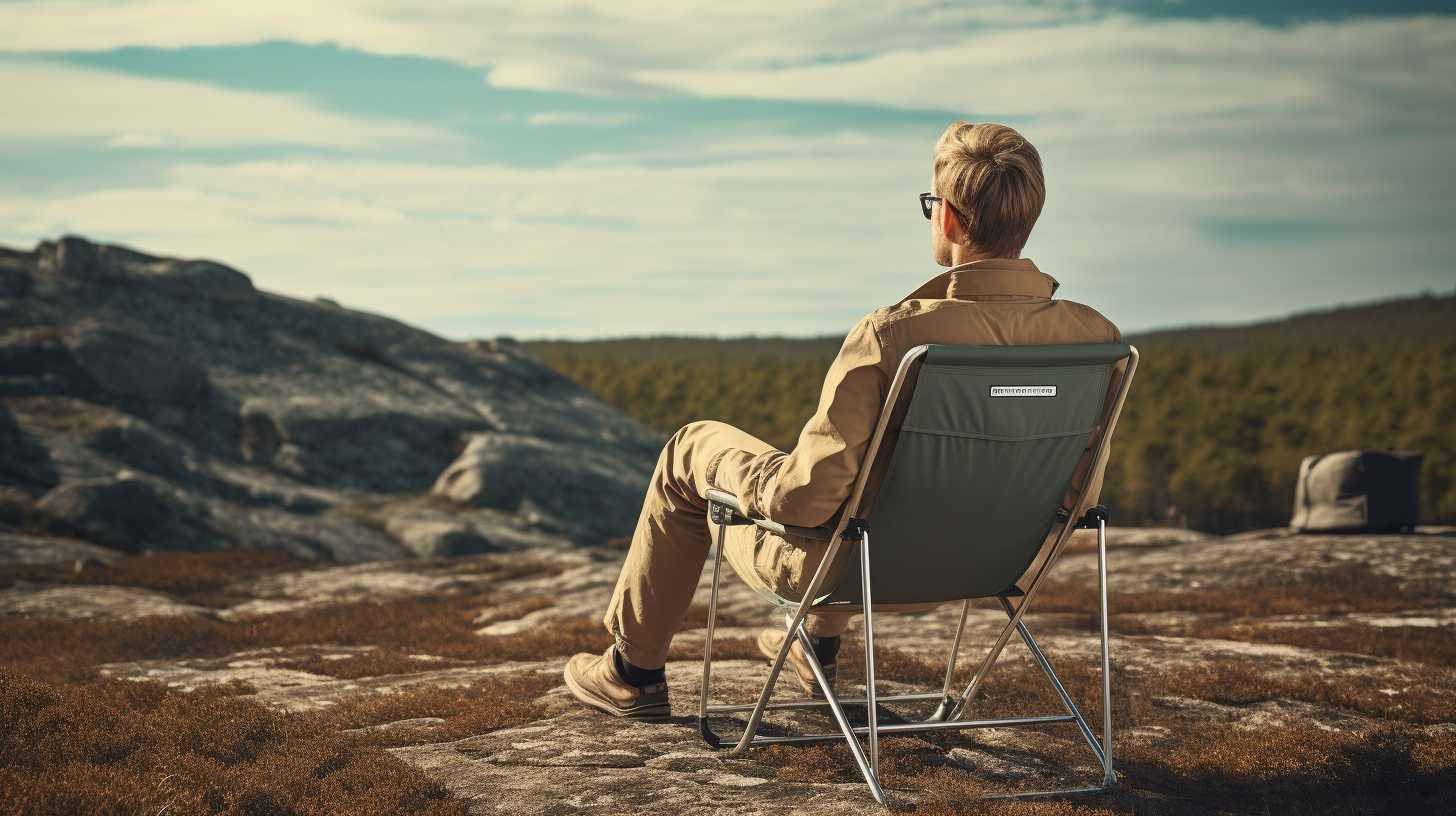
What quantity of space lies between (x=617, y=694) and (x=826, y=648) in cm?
97

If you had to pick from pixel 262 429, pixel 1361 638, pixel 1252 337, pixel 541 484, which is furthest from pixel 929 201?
pixel 1252 337

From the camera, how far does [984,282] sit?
3836 mm

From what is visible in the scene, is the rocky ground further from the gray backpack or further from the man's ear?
the man's ear

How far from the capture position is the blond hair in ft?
12.5

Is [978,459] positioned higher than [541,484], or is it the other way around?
[978,459]

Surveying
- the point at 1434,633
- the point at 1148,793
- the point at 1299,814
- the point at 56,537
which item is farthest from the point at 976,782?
the point at 56,537

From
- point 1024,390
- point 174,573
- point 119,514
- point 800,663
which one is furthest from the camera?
point 119,514

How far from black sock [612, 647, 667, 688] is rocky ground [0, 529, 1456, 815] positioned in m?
0.19

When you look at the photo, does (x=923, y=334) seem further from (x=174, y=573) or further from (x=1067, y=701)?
(x=174, y=573)

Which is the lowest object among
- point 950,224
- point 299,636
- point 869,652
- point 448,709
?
point 299,636

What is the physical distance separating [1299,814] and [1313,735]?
912 mm

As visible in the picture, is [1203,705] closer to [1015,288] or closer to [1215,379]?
[1015,288]

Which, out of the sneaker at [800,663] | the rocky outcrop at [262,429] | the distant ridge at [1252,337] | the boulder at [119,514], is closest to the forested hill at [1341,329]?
the distant ridge at [1252,337]

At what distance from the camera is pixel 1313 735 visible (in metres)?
4.86
